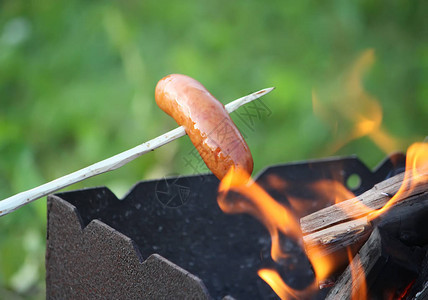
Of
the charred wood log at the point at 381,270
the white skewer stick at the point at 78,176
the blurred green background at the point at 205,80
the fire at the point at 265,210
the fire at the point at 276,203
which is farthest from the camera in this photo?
the blurred green background at the point at 205,80

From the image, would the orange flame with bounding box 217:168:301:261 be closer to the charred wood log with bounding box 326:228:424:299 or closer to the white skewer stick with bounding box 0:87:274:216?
the white skewer stick with bounding box 0:87:274:216

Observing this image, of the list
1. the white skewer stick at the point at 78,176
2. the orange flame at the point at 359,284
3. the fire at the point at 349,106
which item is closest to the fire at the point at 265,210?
the white skewer stick at the point at 78,176

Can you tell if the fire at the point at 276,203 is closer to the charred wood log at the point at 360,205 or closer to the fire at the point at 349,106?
the charred wood log at the point at 360,205

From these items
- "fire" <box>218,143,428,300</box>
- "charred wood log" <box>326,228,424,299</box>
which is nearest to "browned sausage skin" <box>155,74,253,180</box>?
"fire" <box>218,143,428,300</box>

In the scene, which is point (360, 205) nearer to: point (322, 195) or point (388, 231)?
point (388, 231)

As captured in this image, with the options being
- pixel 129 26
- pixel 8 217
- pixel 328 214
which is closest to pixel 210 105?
pixel 328 214
